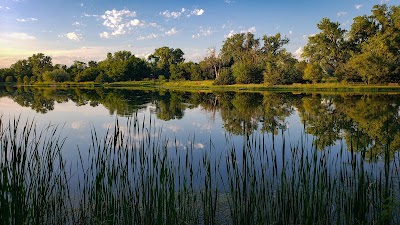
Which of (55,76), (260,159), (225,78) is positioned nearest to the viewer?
(260,159)

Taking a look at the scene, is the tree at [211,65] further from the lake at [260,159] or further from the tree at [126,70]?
the lake at [260,159]

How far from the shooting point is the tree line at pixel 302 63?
50062 millimetres

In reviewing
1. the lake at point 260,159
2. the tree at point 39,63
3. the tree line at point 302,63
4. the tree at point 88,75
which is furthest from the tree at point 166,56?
the lake at point 260,159

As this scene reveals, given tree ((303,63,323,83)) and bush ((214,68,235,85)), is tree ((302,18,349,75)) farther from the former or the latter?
bush ((214,68,235,85))

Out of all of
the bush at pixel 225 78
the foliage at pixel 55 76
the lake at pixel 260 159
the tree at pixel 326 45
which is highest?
the tree at pixel 326 45

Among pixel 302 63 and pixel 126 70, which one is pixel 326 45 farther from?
pixel 126 70

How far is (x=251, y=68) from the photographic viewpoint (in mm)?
64938

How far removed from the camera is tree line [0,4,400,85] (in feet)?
164

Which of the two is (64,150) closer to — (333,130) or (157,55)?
(333,130)

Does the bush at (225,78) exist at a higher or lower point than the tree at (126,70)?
lower

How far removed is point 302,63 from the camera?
200 ft

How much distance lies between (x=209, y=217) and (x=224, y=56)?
8236 centimetres

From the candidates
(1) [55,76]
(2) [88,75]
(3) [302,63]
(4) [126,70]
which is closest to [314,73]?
(3) [302,63]

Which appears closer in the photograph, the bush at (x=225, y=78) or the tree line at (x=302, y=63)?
the tree line at (x=302, y=63)
